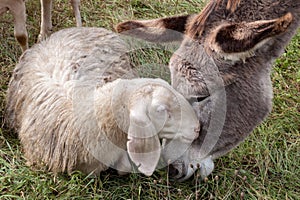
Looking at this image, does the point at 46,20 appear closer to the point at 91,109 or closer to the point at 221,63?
the point at 91,109

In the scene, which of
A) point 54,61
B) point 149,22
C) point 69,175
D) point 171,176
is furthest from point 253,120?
point 54,61

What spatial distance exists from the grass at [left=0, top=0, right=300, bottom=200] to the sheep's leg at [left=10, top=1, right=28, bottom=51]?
0.24 metres

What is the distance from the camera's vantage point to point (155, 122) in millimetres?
3262

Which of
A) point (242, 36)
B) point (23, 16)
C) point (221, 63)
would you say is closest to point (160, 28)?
point (221, 63)

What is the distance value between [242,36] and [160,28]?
700 mm

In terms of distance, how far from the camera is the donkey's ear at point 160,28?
3.65 meters

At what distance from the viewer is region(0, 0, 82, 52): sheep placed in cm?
481

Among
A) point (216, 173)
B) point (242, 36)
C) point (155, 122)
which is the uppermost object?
point (242, 36)

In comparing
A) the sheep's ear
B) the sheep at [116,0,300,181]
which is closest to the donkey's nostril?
the sheep at [116,0,300,181]

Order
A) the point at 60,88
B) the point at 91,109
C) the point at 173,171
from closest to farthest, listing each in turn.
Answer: the point at 91,109, the point at 173,171, the point at 60,88

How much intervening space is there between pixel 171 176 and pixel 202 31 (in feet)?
3.48

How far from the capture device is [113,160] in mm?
3668

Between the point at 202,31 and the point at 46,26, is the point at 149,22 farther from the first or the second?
the point at 46,26

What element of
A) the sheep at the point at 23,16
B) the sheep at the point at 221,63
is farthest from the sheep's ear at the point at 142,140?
the sheep at the point at 23,16
